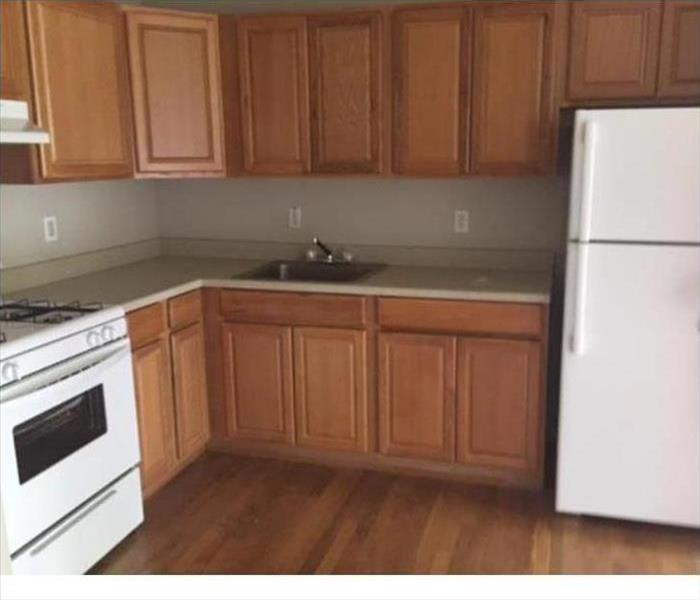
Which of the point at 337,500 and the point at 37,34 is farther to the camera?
the point at 337,500

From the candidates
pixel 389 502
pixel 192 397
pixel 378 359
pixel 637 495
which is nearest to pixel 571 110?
pixel 378 359

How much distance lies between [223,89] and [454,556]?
2.29 meters

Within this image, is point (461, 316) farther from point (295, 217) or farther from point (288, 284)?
point (295, 217)

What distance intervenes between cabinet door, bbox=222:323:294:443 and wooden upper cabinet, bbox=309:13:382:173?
83 centimetres

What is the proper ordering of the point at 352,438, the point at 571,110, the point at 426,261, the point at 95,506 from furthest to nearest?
the point at 426,261 < the point at 352,438 < the point at 571,110 < the point at 95,506

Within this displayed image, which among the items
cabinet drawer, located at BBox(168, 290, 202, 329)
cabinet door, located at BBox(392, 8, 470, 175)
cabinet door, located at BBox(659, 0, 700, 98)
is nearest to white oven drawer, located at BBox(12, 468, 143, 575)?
cabinet drawer, located at BBox(168, 290, 202, 329)

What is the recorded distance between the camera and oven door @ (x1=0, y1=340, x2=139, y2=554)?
214 cm

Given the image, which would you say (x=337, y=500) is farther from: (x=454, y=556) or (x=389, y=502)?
(x=454, y=556)

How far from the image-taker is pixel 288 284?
3.18 m

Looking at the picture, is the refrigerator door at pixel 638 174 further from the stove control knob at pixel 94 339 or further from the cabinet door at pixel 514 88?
the stove control knob at pixel 94 339

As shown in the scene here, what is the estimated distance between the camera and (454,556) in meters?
2.62

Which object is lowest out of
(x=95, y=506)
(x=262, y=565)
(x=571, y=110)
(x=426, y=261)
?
(x=262, y=565)

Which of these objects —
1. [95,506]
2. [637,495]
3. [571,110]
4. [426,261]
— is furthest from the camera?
[426,261]

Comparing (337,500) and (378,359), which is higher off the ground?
(378,359)
